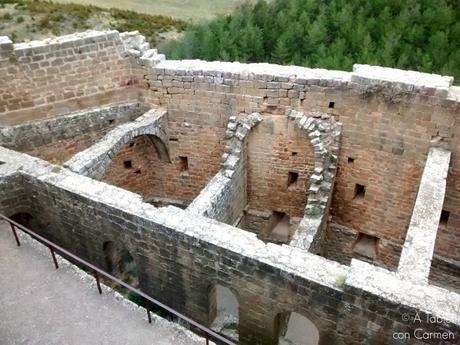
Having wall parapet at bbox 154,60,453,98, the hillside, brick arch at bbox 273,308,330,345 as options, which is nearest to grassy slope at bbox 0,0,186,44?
the hillside

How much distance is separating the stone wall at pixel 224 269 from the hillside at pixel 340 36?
10.0 meters

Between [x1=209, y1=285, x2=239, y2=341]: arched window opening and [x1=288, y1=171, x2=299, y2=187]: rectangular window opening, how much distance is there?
2.82 m

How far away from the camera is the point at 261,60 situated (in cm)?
1825

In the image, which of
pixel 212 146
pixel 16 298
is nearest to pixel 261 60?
pixel 212 146

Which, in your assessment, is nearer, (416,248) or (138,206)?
(416,248)

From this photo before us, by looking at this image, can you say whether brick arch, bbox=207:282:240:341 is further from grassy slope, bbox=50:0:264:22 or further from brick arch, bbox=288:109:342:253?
grassy slope, bbox=50:0:264:22

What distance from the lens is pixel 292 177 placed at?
10.6 m

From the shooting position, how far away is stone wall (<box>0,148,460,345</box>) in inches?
229

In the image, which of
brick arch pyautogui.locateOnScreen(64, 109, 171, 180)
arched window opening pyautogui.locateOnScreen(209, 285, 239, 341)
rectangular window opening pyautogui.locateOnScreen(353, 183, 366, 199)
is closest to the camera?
arched window opening pyautogui.locateOnScreen(209, 285, 239, 341)

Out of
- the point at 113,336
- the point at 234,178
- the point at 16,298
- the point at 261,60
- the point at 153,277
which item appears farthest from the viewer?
the point at 261,60

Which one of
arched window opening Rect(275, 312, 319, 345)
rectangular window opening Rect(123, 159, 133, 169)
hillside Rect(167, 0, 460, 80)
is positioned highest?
hillside Rect(167, 0, 460, 80)

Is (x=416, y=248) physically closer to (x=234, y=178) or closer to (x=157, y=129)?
(x=234, y=178)

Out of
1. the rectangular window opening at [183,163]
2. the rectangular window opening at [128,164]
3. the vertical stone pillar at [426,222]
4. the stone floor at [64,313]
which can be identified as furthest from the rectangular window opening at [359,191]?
the stone floor at [64,313]

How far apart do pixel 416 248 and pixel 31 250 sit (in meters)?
5.59
